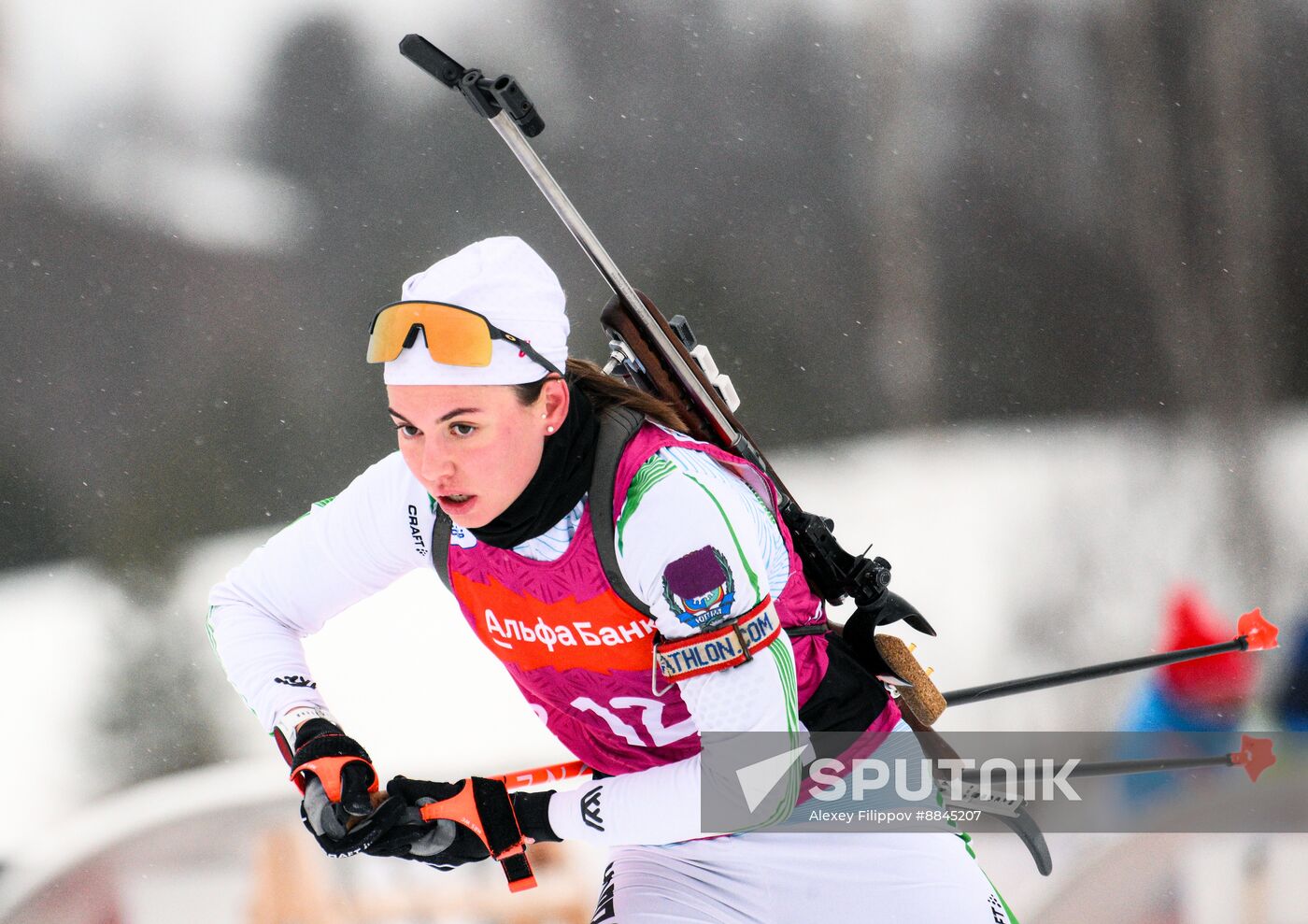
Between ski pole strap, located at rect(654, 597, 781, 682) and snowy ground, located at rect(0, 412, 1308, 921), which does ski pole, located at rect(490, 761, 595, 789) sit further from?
snowy ground, located at rect(0, 412, 1308, 921)

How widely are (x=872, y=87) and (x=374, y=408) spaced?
8.34 ft

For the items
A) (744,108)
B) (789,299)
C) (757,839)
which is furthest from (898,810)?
(744,108)

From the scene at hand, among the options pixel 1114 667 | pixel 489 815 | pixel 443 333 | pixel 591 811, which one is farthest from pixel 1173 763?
pixel 443 333

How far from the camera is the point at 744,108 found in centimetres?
507

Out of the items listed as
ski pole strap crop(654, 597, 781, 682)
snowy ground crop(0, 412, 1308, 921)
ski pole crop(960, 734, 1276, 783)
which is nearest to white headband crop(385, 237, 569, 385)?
ski pole strap crop(654, 597, 781, 682)

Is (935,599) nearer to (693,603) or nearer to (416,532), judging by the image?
(416,532)

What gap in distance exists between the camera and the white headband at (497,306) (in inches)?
57.5

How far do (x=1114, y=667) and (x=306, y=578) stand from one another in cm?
169

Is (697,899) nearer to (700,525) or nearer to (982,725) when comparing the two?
(700,525)

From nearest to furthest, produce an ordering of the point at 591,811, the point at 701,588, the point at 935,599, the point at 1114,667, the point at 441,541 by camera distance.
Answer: the point at 701,588 → the point at 591,811 → the point at 441,541 → the point at 1114,667 → the point at 935,599

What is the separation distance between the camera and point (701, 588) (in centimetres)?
143

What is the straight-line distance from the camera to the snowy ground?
400 centimetres

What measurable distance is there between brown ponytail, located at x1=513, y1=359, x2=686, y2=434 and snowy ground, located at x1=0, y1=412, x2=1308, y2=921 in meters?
2.39

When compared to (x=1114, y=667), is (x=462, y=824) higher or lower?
lower
